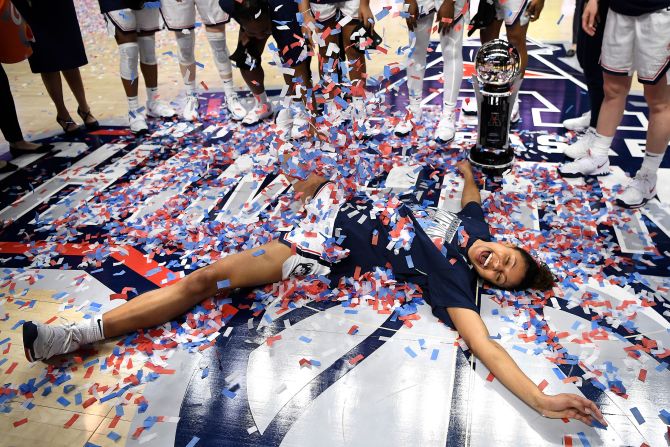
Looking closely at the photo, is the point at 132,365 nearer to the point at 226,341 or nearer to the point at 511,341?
the point at 226,341

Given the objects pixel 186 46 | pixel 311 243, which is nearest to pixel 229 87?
pixel 186 46

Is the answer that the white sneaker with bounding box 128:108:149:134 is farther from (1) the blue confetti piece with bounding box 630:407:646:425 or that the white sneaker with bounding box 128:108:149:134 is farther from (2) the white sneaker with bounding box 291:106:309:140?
(1) the blue confetti piece with bounding box 630:407:646:425

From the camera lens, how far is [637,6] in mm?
2500

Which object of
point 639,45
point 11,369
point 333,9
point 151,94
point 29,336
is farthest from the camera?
point 151,94

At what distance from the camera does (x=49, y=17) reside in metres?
3.88

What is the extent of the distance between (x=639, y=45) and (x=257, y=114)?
2529mm

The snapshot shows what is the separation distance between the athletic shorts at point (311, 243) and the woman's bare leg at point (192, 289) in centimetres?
3

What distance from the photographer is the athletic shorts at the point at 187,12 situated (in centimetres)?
399

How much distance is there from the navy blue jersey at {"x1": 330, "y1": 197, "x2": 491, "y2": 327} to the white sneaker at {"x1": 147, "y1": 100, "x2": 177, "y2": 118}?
2.42 meters

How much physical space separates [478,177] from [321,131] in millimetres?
1030

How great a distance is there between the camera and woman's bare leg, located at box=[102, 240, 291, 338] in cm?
221

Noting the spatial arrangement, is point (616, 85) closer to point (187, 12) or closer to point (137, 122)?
point (187, 12)

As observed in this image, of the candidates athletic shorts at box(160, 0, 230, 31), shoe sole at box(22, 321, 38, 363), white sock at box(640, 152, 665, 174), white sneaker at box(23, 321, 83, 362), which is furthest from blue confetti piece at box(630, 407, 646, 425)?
athletic shorts at box(160, 0, 230, 31)

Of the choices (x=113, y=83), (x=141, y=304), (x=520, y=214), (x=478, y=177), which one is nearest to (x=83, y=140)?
(x=113, y=83)
